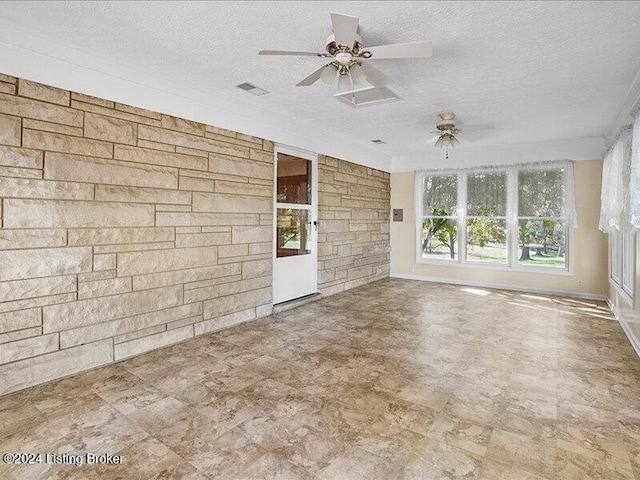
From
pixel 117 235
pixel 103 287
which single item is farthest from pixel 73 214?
pixel 103 287

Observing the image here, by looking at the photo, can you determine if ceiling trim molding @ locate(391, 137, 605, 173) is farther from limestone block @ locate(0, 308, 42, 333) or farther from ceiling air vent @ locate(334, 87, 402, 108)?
limestone block @ locate(0, 308, 42, 333)

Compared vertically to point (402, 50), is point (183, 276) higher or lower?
lower

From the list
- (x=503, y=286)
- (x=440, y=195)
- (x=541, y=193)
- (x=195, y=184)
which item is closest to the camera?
(x=195, y=184)

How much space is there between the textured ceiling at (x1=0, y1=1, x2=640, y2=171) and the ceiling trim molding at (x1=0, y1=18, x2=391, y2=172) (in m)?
0.08

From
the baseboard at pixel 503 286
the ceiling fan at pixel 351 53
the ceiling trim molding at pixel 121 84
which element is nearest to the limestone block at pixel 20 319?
the ceiling trim molding at pixel 121 84

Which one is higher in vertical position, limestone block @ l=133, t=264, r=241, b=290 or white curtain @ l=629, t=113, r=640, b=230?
white curtain @ l=629, t=113, r=640, b=230

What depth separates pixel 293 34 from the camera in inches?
102

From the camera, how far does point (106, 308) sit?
118 inches

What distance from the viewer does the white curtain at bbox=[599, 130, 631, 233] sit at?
386cm

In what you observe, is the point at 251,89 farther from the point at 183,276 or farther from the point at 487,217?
the point at 487,217

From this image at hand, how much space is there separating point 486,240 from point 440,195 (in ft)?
4.05

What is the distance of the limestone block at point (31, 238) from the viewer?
8.12ft

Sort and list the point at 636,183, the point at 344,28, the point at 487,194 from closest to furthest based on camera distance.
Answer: the point at 344,28
the point at 636,183
the point at 487,194

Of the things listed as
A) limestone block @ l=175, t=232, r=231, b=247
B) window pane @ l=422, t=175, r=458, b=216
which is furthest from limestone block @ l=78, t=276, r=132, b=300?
window pane @ l=422, t=175, r=458, b=216
